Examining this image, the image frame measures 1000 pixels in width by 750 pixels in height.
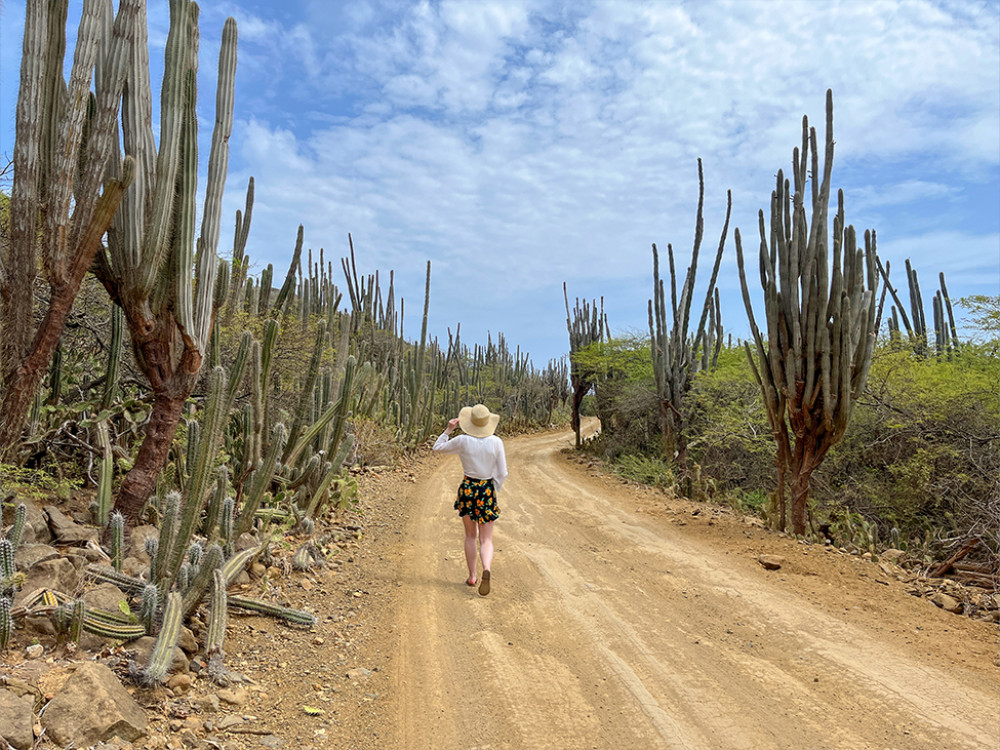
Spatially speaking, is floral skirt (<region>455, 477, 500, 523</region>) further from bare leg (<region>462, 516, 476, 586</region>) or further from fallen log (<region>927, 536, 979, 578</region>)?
fallen log (<region>927, 536, 979, 578</region>)

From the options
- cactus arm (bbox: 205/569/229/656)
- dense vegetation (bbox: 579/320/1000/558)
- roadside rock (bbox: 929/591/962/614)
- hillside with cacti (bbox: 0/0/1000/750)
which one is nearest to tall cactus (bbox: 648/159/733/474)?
dense vegetation (bbox: 579/320/1000/558)

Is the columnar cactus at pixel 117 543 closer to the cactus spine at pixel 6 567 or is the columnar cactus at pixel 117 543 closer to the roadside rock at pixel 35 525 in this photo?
the roadside rock at pixel 35 525

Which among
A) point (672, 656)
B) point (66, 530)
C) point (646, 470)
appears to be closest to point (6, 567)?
point (66, 530)

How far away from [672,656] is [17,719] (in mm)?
3721

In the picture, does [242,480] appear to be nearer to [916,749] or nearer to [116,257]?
[116,257]

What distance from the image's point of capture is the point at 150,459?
5332mm

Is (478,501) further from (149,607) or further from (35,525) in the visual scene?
(35,525)

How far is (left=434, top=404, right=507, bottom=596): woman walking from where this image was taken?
5766mm

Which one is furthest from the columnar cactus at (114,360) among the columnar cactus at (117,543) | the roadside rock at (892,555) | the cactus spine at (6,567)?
the roadside rock at (892,555)

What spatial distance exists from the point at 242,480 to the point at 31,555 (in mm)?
2307

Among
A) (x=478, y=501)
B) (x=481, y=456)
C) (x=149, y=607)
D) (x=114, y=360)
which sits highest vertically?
(x=114, y=360)

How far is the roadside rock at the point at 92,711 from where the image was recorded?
275cm

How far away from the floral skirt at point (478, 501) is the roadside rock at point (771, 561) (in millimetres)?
3258

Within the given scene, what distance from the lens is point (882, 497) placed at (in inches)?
379
